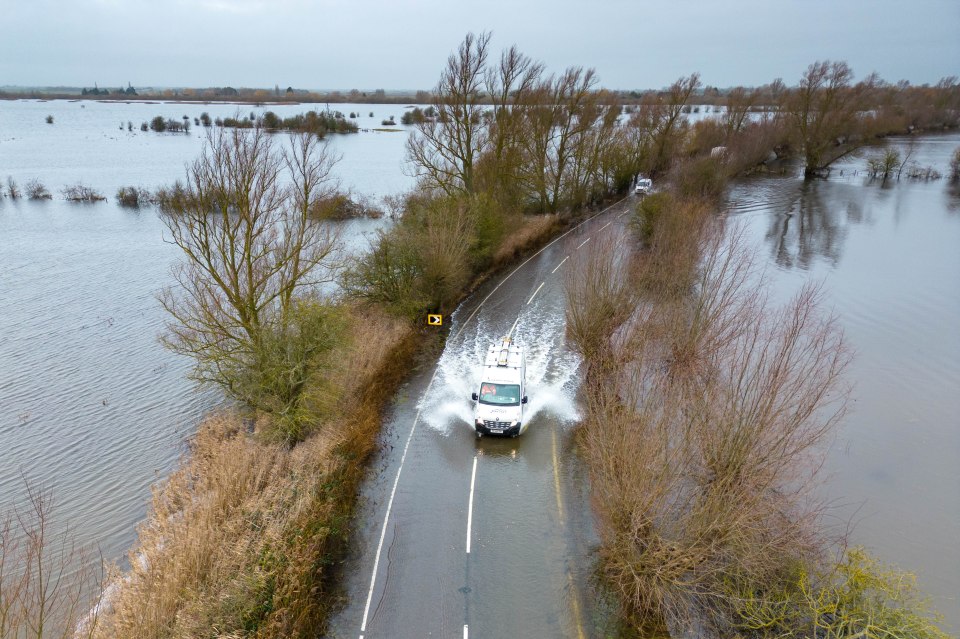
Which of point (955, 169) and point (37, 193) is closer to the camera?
point (37, 193)

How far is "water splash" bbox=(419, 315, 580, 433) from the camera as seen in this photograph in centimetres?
2006

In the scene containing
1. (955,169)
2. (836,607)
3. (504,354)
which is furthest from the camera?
(955,169)

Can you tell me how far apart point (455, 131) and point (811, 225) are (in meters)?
32.5

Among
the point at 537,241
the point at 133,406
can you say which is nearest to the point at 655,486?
the point at 133,406

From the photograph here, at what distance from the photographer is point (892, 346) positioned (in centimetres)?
2542

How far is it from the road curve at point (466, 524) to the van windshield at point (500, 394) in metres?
1.27

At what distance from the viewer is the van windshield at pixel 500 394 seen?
19.0 metres

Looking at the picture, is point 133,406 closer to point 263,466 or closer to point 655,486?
point 263,466

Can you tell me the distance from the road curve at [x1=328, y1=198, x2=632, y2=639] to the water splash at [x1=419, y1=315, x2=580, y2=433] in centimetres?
8

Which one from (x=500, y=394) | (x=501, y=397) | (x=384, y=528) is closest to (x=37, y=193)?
(x=500, y=394)

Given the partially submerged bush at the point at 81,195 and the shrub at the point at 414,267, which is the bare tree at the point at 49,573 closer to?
the shrub at the point at 414,267

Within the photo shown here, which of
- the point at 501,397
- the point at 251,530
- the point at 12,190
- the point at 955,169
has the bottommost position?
the point at 251,530

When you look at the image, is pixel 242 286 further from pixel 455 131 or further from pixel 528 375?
pixel 455 131

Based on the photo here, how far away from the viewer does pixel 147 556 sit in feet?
40.7
